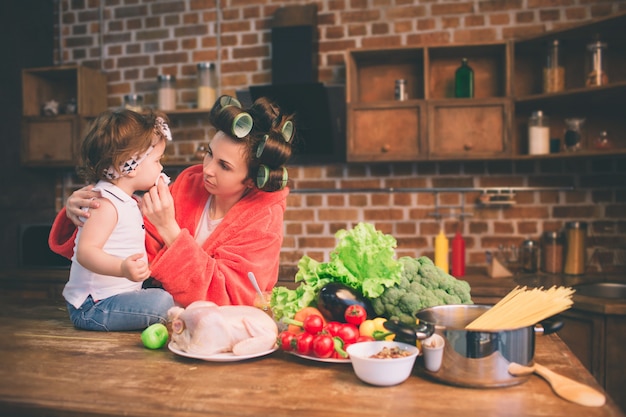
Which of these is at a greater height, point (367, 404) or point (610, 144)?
point (610, 144)

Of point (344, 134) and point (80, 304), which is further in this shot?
point (344, 134)

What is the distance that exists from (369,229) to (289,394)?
0.53 metres

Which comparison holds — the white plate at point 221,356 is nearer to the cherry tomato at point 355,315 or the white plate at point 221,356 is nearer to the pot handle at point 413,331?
the cherry tomato at point 355,315

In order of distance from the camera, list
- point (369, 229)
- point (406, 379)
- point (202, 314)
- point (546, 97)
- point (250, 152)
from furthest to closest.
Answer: point (546, 97) → point (250, 152) → point (369, 229) → point (202, 314) → point (406, 379)

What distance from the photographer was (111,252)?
1611 millimetres

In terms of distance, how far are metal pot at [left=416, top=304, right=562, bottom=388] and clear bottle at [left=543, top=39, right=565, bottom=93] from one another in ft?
7.68

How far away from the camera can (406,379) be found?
1.13 meters

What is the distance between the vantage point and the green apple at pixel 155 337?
135cm

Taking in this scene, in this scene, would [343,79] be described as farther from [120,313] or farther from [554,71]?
[120,313]

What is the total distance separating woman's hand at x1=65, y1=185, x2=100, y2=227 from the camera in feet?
5.21

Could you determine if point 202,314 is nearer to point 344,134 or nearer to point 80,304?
point 80,304

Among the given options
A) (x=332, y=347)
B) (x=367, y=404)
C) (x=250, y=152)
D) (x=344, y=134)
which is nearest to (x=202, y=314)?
(x=332, y=347)

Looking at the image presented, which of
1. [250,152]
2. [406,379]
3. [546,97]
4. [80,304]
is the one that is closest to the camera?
[406,379]

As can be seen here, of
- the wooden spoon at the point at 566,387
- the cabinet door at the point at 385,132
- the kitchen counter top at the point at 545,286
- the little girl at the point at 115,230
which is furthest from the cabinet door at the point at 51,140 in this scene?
the wooden spoon at the point at 566,387
